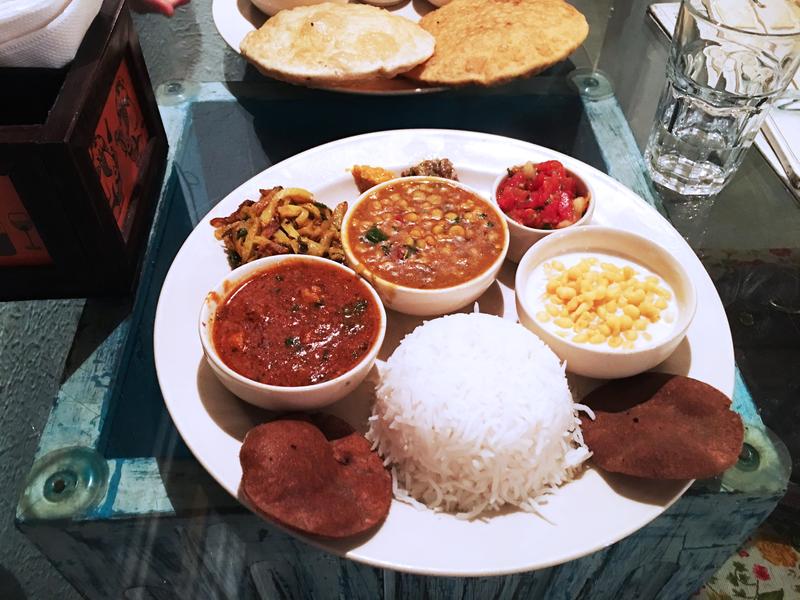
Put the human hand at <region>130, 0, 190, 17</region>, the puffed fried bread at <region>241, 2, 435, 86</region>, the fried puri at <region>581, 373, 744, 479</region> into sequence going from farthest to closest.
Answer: the human hand at <region>130, 0, 190, 17</region> < the puffed fried bread at <region>241, 2, 435, 86</region> < the fried puri at <region>581, 373, 744, 479</region>

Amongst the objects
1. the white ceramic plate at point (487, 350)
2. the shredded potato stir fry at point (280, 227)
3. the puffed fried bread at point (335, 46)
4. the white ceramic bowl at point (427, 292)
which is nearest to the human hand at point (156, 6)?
the puffed fried bread at point (335, 46)

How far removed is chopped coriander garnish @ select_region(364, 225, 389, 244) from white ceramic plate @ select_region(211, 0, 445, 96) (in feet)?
2.35

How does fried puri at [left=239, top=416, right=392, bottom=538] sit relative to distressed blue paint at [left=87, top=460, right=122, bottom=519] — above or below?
above

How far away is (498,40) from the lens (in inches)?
98.2

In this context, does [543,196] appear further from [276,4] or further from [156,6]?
[156,6]

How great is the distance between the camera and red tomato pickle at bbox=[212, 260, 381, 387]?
1.53 m

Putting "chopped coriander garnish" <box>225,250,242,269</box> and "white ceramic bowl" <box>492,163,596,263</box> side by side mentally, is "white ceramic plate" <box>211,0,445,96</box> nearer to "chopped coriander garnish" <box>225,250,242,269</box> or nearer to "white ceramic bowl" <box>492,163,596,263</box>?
"white ceramic bowl" <box>492,163,596,263</box>

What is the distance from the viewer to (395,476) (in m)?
1.50

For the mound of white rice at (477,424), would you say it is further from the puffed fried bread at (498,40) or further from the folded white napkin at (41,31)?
the puffed fried bread at (498,40)

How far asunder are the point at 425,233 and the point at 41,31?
3.57 feet

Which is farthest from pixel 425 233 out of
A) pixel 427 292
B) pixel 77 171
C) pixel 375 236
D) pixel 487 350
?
pixel 77 171

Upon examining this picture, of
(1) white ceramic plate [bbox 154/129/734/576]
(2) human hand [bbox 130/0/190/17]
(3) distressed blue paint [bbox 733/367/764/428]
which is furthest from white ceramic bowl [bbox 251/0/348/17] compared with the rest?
(3) distressed blue paint [bbox 733/367/764/428]

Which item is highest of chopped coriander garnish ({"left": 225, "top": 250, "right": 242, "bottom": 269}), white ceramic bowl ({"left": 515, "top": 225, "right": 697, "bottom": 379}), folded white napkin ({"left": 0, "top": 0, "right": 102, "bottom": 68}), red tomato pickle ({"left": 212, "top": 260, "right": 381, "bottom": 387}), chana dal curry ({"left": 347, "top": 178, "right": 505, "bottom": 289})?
folded white napkin ({"left": 0, "top": 0, "right": 102, "bottom": 68})

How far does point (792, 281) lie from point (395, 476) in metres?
1.67
